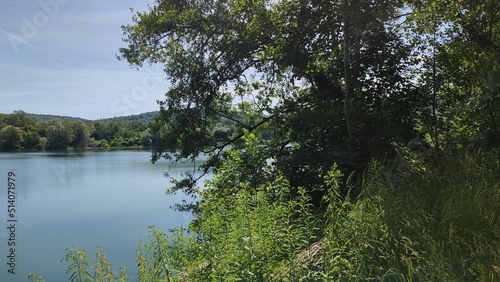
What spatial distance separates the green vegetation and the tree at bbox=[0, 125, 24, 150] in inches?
573

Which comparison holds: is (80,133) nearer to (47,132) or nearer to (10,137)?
(47,132)

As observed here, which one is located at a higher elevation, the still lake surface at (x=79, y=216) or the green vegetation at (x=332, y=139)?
the green vegetation at (x=332, y=139)

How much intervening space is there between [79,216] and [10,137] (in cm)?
871

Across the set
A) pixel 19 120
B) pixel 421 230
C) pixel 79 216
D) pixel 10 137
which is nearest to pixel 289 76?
pixel 421 230

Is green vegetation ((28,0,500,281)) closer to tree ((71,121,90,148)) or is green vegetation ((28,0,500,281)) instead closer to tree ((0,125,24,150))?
tree ((0,125,24,150))

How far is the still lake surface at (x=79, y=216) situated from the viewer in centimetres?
961

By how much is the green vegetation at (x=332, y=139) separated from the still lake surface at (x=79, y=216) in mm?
2819

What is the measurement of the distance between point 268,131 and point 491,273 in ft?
20.4

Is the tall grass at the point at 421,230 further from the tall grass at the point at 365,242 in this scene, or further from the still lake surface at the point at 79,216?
the still lake surface at the point at 79,216

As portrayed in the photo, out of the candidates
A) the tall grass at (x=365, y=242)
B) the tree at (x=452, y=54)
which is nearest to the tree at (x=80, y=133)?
the tree at (x=452, y=54)

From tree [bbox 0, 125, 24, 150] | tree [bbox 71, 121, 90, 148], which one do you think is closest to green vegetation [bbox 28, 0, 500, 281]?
tree [bbox 0, 125, 24, 150]

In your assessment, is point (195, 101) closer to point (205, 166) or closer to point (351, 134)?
point (205, 166)

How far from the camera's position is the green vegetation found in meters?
2.57

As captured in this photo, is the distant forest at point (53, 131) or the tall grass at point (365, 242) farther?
the distant forest at point (53, 131)
